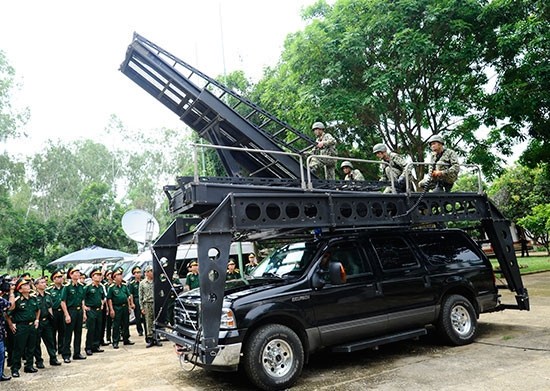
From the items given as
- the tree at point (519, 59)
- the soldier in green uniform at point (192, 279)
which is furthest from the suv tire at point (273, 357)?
the tree at point (519, 59)

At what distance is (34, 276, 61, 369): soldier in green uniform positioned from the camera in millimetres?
7645

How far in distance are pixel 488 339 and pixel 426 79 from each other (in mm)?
8159

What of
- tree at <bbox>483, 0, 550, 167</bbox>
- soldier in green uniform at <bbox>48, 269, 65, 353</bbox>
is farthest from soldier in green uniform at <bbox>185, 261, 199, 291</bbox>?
tree at <bbox>483, 0, 550, 167</bbox>

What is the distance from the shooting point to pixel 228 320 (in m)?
5.16

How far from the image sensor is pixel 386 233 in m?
6.75

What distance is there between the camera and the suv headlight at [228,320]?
5133mm

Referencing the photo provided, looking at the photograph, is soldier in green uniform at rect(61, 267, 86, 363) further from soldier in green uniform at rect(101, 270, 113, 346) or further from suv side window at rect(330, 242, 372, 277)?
suv side window at rect(330, 242, 372, 277)

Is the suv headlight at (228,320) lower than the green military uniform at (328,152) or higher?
lower

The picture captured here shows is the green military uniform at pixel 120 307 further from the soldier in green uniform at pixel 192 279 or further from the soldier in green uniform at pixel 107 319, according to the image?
the soldier in green uniform at pixel 192 279

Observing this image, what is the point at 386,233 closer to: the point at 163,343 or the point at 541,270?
the point at 163,343

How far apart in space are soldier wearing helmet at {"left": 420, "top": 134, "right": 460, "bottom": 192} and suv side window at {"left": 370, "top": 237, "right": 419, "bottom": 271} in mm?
1440

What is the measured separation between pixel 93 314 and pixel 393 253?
6.06 metres

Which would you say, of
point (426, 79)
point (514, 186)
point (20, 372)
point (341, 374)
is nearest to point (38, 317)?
point (20, 372)

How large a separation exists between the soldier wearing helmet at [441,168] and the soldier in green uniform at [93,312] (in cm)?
670
